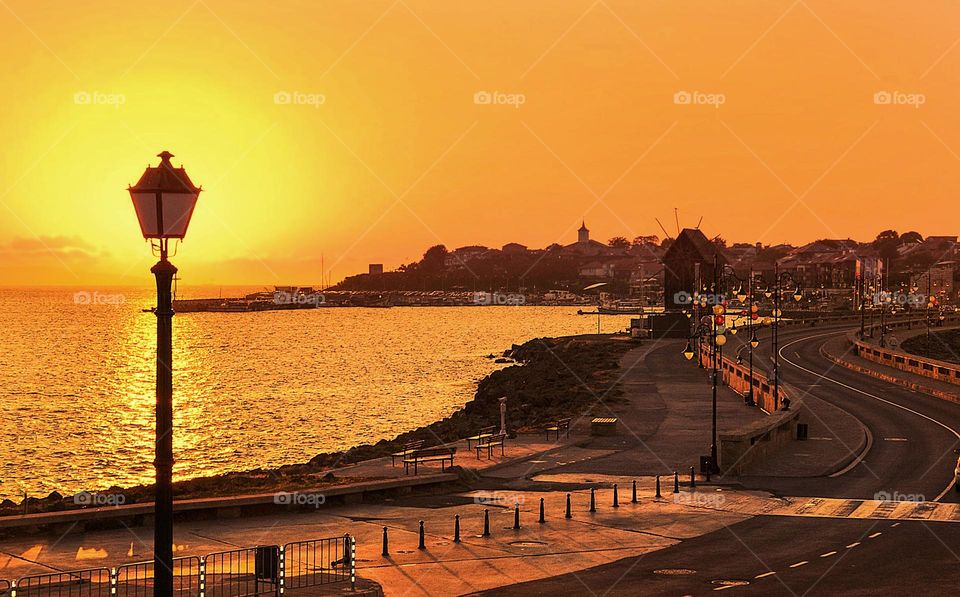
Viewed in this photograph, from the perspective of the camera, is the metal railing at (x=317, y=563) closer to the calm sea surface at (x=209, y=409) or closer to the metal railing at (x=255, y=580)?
the metal railing at (x=255, y=580)

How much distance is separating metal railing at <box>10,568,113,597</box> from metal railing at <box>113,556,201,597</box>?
0.31 metres

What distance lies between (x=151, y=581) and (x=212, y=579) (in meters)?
1.27

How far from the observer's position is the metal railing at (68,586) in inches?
746

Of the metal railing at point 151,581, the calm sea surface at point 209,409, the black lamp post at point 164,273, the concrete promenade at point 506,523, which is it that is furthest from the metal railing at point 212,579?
the calm sea surface at point 209,409

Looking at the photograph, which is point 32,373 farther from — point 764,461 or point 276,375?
point 764,461

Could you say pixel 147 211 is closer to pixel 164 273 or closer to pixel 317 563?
pixel 164 273

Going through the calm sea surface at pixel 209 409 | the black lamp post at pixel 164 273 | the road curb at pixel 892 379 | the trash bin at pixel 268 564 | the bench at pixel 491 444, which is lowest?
the calm sea surface at pixel 209 409

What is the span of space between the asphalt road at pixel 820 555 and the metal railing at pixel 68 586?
784 cm

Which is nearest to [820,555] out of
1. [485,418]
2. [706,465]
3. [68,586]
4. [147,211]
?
[706,465]

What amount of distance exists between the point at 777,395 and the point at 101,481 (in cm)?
3867

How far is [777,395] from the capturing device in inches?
2250

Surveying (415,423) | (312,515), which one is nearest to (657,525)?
(312,515)

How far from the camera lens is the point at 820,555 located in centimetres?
2562

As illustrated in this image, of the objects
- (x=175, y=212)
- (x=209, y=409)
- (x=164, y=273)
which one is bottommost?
(x=209, y=409)
